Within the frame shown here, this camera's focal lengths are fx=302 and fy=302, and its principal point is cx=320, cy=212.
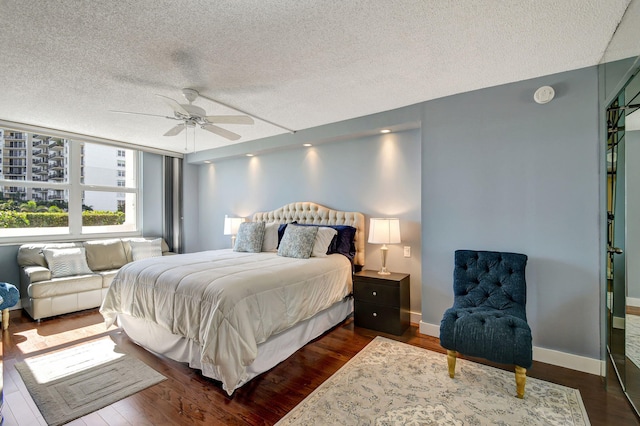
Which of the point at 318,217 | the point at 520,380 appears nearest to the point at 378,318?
the point at 520,380

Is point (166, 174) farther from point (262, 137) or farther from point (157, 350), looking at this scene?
point (157, 350)

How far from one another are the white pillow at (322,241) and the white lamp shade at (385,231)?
1.91 feet

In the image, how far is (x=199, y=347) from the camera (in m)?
2.48

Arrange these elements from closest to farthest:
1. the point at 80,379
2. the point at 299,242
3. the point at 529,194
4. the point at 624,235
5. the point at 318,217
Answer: the point at 624,235, the point at 80,379, the point at 529,194, the point at 299,242, the point at 318,217

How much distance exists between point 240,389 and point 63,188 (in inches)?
180

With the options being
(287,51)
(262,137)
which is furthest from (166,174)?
→ (287,51)

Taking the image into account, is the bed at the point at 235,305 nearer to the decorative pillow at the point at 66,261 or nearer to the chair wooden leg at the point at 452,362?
the chair wooden leg at the point at 452,362

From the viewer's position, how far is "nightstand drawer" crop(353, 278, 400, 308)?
3.35m

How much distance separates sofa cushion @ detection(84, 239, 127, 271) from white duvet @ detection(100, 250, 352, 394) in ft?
5.81

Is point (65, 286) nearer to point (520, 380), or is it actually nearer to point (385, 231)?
point (385, 231)

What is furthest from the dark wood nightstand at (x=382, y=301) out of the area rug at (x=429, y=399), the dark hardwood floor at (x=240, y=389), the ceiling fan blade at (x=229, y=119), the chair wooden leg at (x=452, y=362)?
the ceiling fan blade at (x=229, y=119)

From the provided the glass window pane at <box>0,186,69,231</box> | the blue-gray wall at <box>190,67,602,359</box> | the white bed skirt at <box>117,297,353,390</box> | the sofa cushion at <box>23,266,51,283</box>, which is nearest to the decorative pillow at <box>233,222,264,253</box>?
the blue-gray wall at <box>190,67,602,359</box>

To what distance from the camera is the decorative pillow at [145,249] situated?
510 cm

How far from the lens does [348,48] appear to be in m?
2.30
